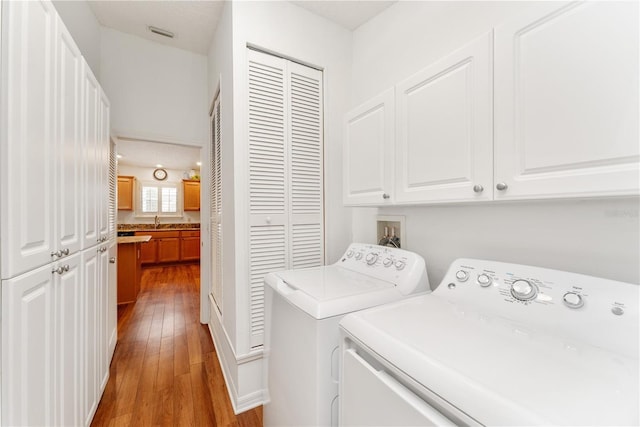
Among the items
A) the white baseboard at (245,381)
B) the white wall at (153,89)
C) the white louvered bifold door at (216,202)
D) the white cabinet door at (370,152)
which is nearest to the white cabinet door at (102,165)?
the white wall at (153,89)

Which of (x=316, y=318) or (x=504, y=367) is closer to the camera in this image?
(x=504, y=367)

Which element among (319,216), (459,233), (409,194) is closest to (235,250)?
(319,216)

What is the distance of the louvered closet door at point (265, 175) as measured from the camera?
69.4 inches

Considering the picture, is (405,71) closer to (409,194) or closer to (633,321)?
(409,194)

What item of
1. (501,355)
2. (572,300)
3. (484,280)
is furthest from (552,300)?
(501,355)

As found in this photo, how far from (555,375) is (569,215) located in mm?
699

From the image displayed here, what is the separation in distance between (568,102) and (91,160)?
7.14 ft

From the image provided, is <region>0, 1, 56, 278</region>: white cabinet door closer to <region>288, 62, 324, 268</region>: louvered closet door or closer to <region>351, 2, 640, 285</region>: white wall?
<region>288, 62, 324, 268</region>: louvered closet door

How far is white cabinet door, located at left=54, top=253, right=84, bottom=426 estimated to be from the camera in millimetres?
1097

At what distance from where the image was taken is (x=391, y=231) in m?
1.85

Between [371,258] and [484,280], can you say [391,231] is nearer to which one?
[371,258]

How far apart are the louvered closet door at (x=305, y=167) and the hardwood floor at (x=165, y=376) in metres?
1.01

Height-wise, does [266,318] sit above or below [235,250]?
below

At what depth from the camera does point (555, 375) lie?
1.96 ft
